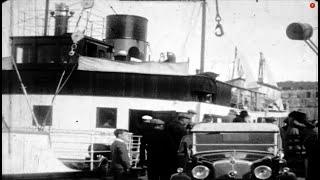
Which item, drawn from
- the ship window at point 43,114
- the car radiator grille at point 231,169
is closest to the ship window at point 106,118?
the ship window at point 43,114

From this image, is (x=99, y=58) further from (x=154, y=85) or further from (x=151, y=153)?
(x=151, y=153)

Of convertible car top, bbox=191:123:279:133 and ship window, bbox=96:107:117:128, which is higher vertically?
convertible car top, bbox=191:123:279:133

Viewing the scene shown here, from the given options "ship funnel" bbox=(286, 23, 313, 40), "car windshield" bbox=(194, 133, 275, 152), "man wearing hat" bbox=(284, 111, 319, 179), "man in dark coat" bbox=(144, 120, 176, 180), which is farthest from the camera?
"man wearing hat" bbox=(284, 111, 319, 179)

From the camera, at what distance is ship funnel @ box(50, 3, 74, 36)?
23.0 meters

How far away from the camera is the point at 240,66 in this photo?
4959 centimetres

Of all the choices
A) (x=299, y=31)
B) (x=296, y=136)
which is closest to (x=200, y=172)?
(x=299, y=31)

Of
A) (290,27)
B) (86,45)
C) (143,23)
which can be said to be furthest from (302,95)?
(290,27)

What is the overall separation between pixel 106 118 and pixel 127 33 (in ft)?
20.4

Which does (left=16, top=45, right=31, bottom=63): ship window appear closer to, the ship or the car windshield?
the ship

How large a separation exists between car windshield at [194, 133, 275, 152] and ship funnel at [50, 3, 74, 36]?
612 inches

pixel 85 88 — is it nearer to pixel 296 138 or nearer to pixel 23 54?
pixel 23 54

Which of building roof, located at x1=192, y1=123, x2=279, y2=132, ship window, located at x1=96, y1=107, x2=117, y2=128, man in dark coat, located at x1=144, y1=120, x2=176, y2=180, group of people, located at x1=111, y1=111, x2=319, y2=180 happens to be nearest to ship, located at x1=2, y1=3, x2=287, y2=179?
ship window, located at x1=96, y1=107, x2=117, y2=128

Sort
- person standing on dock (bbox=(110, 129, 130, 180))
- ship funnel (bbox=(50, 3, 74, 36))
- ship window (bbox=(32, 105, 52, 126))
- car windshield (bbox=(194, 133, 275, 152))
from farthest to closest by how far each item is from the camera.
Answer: ship funnel (bbox=(50, 3, 74, 36)) < ship window (bbox=(32, 105, 52, 126)) < car windshield (bbox=(194, 133, 275, 152)) < person standing on dock (bbox=(110, 129, 130, 180))

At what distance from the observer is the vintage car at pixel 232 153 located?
320 inches
